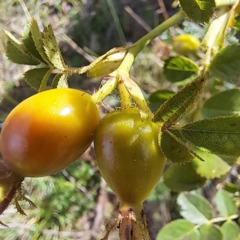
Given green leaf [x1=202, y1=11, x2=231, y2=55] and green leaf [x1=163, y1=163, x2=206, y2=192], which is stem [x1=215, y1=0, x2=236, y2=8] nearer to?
green leaf [x1=202, y1=11, x2=231, y2=55]

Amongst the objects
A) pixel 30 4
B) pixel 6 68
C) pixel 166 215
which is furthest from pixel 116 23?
pixel 166 215

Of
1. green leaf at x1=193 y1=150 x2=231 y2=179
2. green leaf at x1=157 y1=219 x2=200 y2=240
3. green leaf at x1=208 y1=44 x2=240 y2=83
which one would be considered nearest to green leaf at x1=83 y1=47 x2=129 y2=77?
green leaf at x1=208 y1=44 x2=240 y2=83

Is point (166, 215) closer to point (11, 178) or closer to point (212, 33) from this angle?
point (212, 33)

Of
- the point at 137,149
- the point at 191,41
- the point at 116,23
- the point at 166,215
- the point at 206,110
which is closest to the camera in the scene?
the point at 137,149

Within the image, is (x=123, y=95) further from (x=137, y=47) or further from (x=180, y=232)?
(x=180, y=232)

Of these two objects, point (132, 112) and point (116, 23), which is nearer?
point (132, 112)

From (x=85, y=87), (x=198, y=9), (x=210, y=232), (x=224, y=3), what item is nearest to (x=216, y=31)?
(x=224, y=3)

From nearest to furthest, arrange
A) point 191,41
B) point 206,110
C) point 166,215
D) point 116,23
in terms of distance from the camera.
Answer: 1. point 206,110
2. point 191,41
3. point 166,215
4. point 116,23
